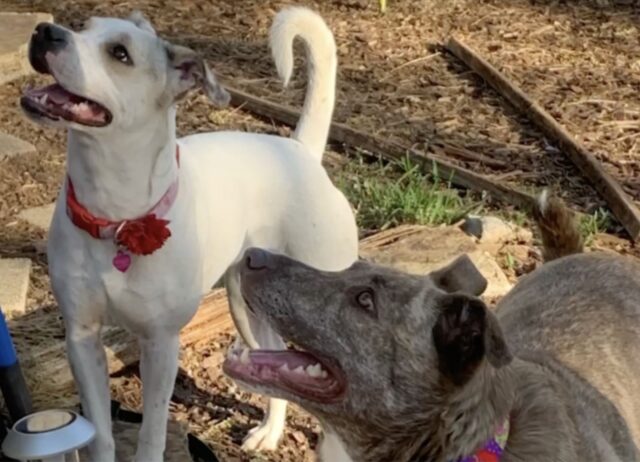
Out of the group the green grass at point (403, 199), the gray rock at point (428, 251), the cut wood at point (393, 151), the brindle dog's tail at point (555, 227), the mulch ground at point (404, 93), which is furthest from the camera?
the cut wood at point (393, 151)

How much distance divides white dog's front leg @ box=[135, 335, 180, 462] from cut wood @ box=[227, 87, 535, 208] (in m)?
2.96

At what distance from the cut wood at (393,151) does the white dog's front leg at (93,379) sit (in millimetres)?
3129

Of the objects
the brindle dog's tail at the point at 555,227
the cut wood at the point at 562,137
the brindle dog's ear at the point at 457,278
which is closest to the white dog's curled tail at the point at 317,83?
the brindle dog's tail at the point at 555,227

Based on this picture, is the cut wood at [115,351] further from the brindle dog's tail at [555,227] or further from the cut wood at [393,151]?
the cut wood at [393,151]

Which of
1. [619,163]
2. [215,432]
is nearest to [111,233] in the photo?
[215,432]

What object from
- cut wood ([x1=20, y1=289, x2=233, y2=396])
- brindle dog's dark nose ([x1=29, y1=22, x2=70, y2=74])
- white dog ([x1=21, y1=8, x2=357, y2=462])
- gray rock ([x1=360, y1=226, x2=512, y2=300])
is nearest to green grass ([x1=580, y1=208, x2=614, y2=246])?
gray rock ([x1=360, y1=226, x2=512, y2=300])

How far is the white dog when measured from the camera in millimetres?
4180

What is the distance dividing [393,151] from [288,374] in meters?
4.23

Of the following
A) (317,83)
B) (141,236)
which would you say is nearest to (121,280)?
(141,236)

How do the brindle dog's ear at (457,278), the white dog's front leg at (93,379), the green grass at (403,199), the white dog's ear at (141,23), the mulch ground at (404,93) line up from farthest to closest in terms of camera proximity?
the green grass at (403,199)
the mulch ground at (404,93)
the white dog's ear at (141,23)
the white dog's front leg at (93,379)
the brindle dog's ear at (457,278)

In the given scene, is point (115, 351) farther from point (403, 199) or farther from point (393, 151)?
point (393, 151)

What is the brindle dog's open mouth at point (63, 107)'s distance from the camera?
4.09 m

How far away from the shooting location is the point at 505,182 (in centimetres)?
755

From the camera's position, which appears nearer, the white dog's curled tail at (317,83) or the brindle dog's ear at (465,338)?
the brindle dog's ear at (465,338)
